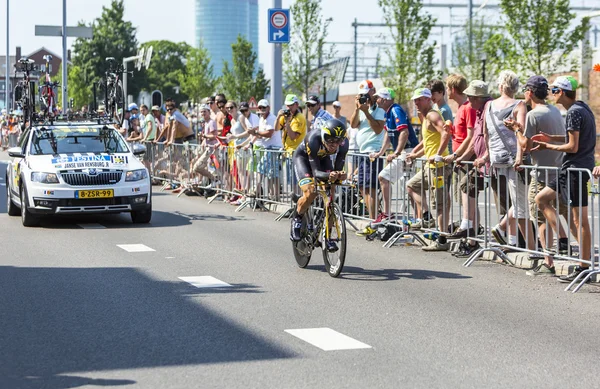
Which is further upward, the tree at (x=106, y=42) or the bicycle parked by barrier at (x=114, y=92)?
the tree at (x=106, y=42)

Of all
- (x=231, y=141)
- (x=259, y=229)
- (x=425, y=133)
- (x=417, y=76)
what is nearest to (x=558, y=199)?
(x=425, y=133)

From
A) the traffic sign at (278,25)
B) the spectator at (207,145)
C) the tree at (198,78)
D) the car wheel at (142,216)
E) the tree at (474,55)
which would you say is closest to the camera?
the car wheel at (142,216)

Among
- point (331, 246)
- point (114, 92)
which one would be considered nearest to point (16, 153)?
point (114, 92)

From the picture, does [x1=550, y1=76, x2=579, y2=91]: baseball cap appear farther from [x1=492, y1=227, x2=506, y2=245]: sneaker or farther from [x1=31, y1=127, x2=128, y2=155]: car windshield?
[x1=31, y1=127, x2=128, y2=155]: car windshield

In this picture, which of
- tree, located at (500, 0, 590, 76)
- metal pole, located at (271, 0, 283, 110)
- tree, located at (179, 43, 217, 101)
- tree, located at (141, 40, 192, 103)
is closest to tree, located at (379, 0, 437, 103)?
tree, located at (500, 0, 590, 76)

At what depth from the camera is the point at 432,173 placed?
42.2ft

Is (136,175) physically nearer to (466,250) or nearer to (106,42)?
(466,250)

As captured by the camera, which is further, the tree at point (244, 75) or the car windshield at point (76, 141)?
the tree at point (244, 75)

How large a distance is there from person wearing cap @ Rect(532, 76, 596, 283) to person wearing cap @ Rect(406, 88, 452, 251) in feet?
7.63

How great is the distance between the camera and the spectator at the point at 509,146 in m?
10.9

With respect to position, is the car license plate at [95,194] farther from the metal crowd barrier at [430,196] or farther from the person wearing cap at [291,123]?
the person wearing cap at [291,123]

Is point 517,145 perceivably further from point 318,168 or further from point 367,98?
point 367,98

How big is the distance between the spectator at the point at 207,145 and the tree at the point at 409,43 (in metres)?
20.0

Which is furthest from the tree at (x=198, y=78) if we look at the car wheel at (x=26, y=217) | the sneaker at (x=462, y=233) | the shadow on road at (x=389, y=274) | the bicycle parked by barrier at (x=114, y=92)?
the shadow on road at (x=389, y=274)
